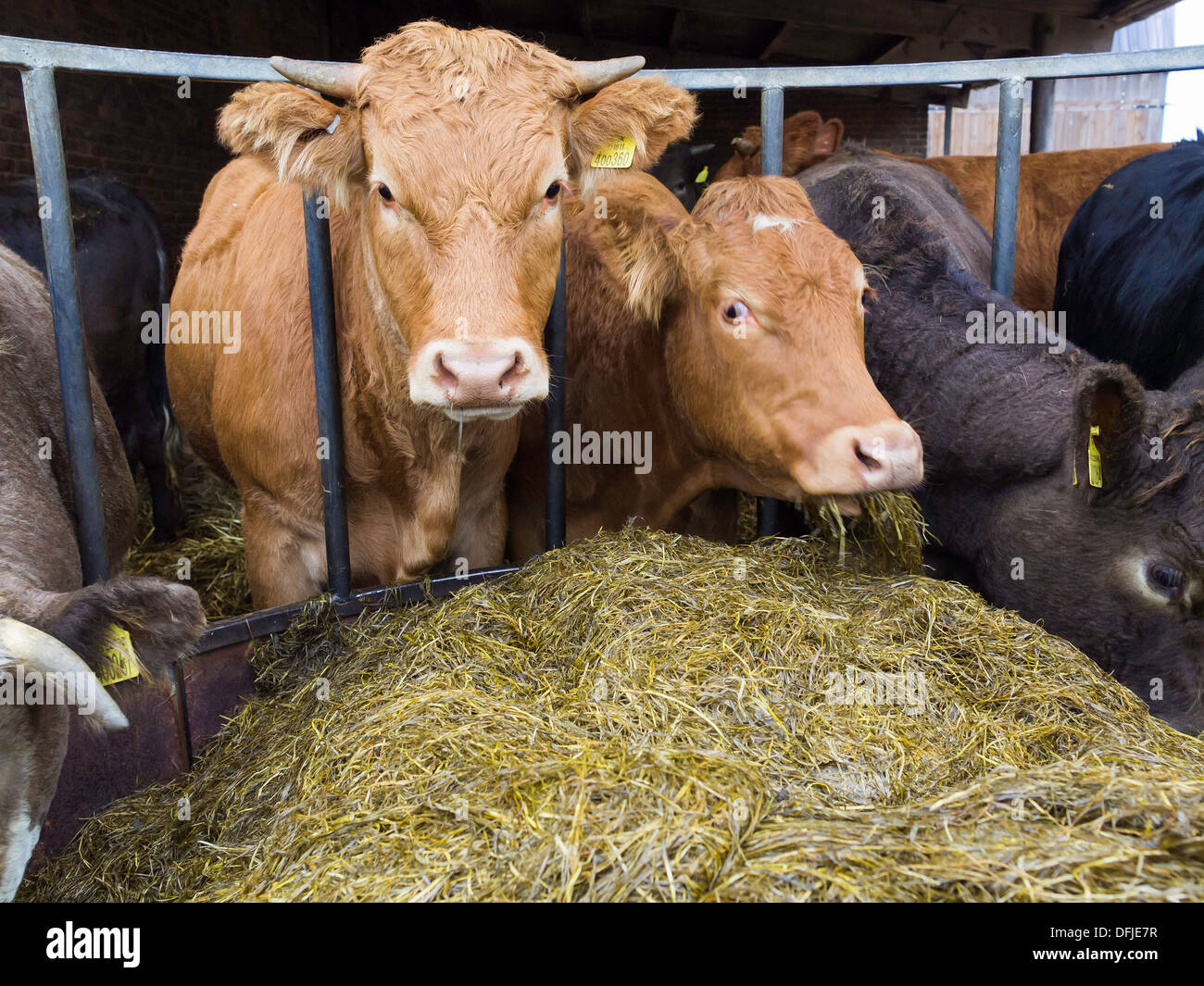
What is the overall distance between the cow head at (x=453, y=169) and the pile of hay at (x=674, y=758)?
0.73m

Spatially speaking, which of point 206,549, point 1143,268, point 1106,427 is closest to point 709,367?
point 1106,427

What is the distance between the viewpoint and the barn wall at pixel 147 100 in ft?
25.2

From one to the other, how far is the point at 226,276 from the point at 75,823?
2.11 meters

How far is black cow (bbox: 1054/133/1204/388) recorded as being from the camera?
161 inches

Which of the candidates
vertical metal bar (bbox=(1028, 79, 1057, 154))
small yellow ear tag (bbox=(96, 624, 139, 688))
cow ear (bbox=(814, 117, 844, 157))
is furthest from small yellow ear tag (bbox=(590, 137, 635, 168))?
vertical metal bar (bbox=(1028, 79, 1057, 154))

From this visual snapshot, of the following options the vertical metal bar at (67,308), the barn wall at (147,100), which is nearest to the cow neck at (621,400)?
the vertical metal bar at (67,308)

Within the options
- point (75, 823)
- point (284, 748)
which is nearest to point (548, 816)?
point (284, 748)

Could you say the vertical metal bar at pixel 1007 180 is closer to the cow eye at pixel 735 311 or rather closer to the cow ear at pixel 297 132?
the cow eye at pixel 735 311

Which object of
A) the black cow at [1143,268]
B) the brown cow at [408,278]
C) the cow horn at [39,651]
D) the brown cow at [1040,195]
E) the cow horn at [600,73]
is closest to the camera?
the cow horn at [39,651]

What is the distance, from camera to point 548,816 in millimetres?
1673

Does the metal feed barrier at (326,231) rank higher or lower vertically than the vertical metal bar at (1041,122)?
lower

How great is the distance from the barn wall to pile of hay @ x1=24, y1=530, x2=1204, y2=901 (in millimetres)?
7321

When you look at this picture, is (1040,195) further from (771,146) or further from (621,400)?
(621,400)
